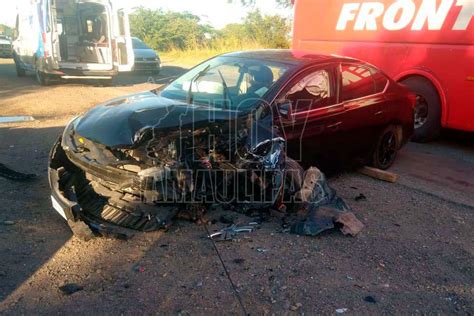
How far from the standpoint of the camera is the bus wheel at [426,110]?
23.3 ft

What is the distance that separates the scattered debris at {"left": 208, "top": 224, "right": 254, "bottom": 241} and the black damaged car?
0.75 ft

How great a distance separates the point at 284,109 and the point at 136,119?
4.50ft

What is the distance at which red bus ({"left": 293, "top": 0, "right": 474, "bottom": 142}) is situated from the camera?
21.4ft

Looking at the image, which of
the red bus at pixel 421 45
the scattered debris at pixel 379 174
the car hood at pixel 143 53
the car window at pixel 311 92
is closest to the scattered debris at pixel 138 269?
the car window at pixel 311 92

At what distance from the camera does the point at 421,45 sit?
708cm

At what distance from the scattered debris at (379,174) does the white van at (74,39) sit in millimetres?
8962

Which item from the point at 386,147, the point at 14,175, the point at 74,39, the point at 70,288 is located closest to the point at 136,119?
the point at 70,288

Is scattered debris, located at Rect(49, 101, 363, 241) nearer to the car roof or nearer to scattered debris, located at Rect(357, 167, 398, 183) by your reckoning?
the car roof

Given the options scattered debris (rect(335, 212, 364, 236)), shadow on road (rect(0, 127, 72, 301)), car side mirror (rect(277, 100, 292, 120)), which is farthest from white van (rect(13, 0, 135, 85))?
scattered debris (rect(335, 212, 364, 236))

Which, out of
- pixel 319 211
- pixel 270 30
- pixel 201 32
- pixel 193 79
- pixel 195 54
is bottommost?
pixel 319 211

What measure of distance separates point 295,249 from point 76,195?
74.5 inches

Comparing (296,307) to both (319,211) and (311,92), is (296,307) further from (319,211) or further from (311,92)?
(311,92)

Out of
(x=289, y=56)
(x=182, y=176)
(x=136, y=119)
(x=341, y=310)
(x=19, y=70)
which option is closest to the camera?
(x=341, y=310)

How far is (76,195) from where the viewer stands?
3.60 metres
